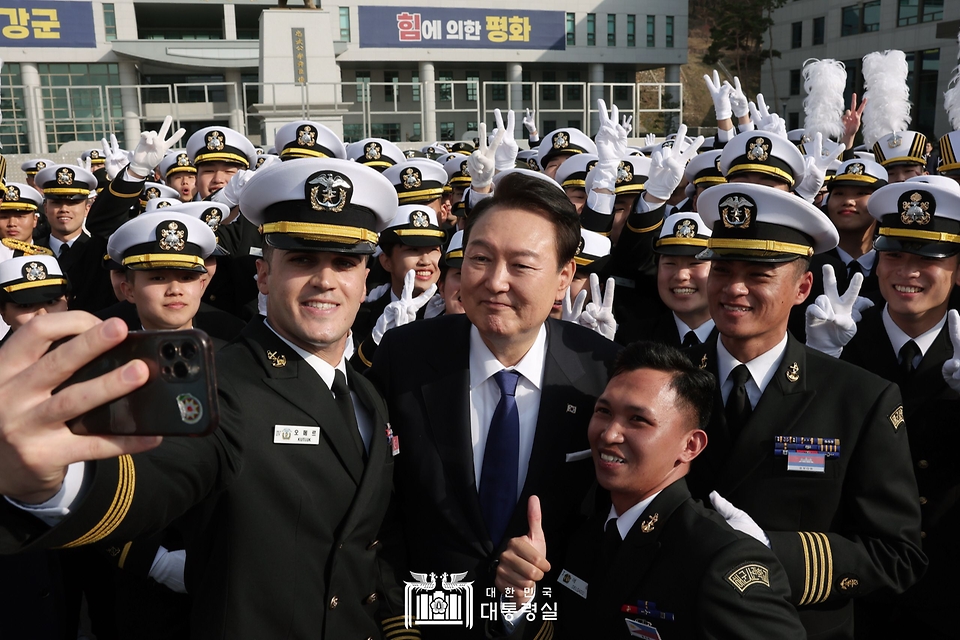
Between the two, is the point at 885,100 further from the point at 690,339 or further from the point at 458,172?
the point at 690,339

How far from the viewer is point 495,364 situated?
2.77 metres

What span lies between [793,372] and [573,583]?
43.5 inches

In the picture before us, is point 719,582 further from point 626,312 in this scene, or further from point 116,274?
point 116,274

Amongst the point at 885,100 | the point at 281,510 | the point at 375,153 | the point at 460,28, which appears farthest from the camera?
the point at 460,28

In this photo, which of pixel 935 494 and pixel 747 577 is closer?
pixel 747 577

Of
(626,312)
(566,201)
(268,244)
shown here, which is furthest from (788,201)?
(626,312)

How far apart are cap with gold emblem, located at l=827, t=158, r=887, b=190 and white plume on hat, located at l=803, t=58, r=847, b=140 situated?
6.77 metres

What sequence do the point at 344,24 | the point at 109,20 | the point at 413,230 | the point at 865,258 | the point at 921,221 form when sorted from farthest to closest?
the point at 344,24
the point at 109,20
the point at 865,258
the point at 413,230
the point at 921,221

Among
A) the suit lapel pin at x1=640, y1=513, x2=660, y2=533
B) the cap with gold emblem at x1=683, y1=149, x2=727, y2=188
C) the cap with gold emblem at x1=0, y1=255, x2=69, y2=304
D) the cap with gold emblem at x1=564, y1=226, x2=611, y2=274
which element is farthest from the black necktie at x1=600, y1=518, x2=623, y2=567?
the cap with gold emblem at x1=683, y1=149, x2=727, y2=188

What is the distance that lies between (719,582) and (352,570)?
1.11 metres

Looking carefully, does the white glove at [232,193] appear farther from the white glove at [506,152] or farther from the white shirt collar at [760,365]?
the white shirt collar at [760,365]

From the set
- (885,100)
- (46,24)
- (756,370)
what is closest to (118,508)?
(756,370)

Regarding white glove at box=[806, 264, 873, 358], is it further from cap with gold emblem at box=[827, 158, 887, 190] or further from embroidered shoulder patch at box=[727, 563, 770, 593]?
cap with gold emblem at box=[827, 158, 887, 190]

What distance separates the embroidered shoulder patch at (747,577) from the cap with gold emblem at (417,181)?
4961 mm
